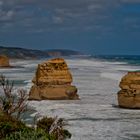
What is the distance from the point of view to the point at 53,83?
34.8m

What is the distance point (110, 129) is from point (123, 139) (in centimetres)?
226

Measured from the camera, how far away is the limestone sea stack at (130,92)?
2934cm

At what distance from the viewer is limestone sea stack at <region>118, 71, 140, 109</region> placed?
29.3 m

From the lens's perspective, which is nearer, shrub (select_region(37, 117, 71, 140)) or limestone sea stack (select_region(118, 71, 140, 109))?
shrub (select_region(37, 117, 71, 140))

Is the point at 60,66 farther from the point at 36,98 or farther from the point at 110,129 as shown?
the point at 110,129

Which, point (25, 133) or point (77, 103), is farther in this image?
point (77, 103)

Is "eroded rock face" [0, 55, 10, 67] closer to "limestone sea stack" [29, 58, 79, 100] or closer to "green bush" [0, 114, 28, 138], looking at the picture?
"limestone sea stack" [29, 58, 79, 100]

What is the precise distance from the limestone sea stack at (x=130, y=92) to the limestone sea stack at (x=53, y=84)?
5.23m

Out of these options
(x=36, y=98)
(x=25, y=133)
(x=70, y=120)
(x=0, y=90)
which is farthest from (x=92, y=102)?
(x=25, y=133)

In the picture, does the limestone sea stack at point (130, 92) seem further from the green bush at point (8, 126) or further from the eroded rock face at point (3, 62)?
the eroded rock face at point (3, 62)

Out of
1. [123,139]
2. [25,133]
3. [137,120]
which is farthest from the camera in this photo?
[137,120]

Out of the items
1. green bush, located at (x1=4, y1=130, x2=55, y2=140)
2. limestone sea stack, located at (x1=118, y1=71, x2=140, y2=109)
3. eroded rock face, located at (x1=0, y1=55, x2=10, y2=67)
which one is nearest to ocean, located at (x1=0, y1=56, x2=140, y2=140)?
limestone sea stack, located at (x1=118, y1=71, x2=140, y2=109)

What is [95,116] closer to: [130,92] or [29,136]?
[130,92]

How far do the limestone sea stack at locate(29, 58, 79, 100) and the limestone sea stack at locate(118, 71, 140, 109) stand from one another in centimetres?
523
